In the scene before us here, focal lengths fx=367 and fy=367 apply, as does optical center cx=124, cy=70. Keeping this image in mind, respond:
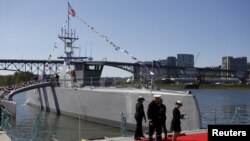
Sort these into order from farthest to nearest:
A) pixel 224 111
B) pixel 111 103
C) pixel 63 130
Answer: pixel 224 111 < pixel 111 103 < pixel 63 130

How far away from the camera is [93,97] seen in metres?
25.8

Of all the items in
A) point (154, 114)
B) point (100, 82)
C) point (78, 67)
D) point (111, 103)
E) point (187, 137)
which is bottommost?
point (187, 137)

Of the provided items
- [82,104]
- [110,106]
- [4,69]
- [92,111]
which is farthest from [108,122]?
[4,69]

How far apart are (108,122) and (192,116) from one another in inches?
317

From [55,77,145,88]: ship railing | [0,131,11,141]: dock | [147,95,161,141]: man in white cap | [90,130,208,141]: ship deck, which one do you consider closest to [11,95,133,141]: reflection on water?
[0,131,11,141]: dock

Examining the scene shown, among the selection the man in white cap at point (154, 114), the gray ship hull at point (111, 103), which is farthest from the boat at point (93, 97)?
the man in white cap at point (154, 114)

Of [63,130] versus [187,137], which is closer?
[187,137]

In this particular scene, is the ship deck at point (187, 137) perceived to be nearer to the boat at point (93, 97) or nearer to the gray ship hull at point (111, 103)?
the boat at point (93, 97)

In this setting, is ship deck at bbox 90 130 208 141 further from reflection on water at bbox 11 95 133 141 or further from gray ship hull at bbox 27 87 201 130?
reflection on water at bbox 11 95 133 141

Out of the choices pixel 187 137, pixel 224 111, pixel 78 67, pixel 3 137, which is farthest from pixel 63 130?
pixel 224 111

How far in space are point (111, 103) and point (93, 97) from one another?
261 centimetres

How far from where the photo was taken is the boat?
17625 millimetres

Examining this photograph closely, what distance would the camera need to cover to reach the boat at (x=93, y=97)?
17625 millimetres

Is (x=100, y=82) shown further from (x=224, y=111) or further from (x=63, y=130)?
(x=224, y=111)
